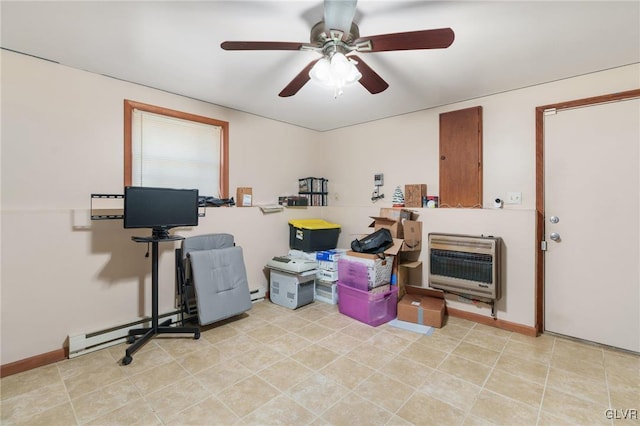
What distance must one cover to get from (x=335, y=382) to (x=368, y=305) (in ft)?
3.56

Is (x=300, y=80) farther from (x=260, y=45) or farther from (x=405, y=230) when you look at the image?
(x=405, y=230)

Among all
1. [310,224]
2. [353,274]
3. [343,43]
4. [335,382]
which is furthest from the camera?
[310,224]

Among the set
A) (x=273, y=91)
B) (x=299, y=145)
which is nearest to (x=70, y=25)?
(x=273, y=91)

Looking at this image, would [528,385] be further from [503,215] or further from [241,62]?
[241,62]

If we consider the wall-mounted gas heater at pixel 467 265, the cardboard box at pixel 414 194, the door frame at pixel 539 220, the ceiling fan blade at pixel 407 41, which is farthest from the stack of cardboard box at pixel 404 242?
the ceiling fan blade at pixel 407 41

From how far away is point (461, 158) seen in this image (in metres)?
→ 3.32

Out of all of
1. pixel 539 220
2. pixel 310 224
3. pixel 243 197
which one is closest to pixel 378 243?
pixel 310 224

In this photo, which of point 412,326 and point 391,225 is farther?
point 391,225

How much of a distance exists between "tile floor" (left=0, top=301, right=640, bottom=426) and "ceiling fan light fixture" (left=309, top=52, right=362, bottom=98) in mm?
2120

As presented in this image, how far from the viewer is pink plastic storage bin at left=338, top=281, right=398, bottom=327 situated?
3064 mm

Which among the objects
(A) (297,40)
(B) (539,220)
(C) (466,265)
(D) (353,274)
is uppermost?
(A) (297,40)

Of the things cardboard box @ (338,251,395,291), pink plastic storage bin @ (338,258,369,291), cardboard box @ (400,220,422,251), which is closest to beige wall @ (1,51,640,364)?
cardboard box @ (400,220,422,251)

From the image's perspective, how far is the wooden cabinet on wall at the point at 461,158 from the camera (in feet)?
10.5

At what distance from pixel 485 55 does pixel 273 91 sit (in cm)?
198
